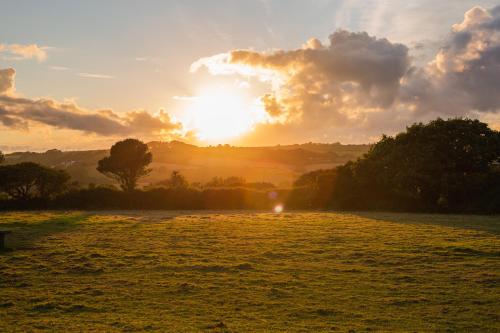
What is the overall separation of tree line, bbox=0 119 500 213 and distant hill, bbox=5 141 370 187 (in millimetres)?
55392

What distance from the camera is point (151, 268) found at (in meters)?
16.9

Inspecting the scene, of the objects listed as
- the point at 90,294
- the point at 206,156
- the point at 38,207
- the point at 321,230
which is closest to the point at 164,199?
the point at 38,207

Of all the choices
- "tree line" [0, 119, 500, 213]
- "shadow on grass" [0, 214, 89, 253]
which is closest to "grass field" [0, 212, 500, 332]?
"shadow on grass" [0, 214, 89, 253]

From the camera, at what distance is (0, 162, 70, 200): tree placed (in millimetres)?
55188

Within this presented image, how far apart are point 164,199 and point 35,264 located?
128 ft

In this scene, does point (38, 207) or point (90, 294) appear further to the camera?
point (38, 207)

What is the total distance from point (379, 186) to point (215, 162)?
10789 centimetres

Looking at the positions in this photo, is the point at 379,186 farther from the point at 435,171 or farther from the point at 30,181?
the point at 30,181

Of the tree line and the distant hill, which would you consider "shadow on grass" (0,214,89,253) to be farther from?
the distant hill

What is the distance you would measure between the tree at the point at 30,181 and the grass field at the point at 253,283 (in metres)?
34.0

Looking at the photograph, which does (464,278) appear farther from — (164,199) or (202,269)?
(164,199)

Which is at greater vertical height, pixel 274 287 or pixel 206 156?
pixel 206 156

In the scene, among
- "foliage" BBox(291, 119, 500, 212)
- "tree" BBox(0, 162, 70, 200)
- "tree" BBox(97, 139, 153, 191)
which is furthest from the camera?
"tree" BBox(97, 139, 153, 191)

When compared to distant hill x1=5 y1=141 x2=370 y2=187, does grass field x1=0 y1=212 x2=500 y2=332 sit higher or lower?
lower
